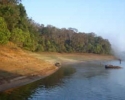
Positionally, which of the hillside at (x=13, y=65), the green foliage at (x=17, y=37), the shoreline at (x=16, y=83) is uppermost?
the green foliage at (x=17, y=37)

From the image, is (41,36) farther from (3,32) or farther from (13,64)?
(13,64)

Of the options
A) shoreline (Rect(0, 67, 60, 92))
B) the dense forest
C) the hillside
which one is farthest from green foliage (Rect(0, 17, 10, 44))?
shoreline (Rect(0, 67, 60, 92))

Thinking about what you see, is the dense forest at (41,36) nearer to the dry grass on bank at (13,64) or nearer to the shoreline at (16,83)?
the dry grass on bank at (13,64)

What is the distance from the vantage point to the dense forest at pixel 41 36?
77.6 meters

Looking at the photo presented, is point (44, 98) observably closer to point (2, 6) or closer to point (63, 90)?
point (63, 90)

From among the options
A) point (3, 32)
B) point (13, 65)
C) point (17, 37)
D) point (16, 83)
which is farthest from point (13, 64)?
point (17, 37)

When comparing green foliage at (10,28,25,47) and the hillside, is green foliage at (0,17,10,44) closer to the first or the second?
the hillside

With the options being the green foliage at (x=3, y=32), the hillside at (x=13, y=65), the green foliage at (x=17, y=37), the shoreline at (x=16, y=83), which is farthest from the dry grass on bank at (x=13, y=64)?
the green foliage at (x=17, y=37)

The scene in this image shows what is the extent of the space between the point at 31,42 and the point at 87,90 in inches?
2570

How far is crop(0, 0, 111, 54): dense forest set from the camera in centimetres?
7756

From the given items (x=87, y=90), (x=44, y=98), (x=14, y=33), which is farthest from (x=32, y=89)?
(x=14, y=33)

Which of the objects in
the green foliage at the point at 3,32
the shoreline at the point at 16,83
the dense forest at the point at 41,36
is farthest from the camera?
the dense forest at the point at 41,36

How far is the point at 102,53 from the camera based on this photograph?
625 ft

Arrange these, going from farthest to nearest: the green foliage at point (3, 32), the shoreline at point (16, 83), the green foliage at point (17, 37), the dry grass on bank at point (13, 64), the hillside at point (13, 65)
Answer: the green foliage at point (17, 37)
the green foliage at point (3, 32)
the dry grass on bank at point (13, 64)
the hillside at point (13, 65)
the shoreline at point (16, 83)
